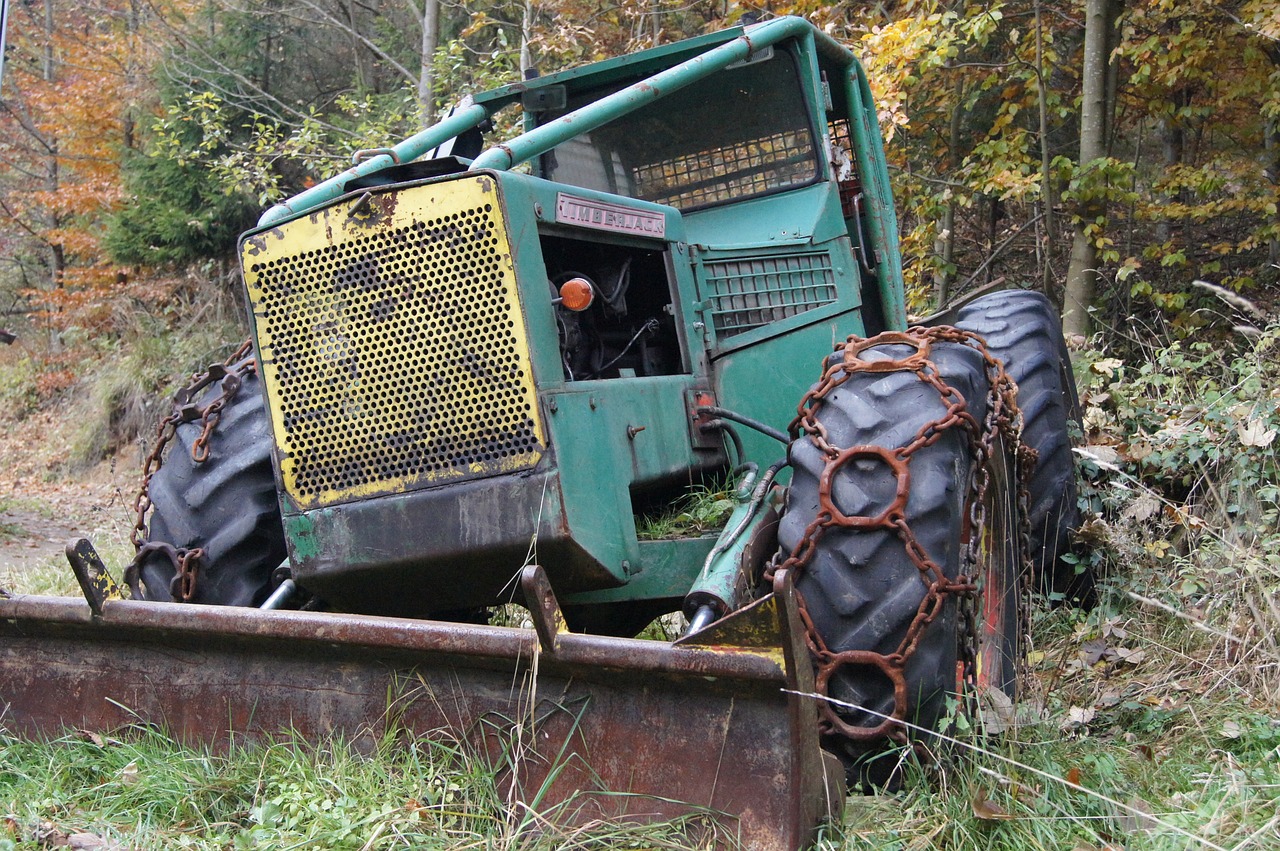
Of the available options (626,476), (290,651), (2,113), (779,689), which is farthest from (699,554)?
(2,113)

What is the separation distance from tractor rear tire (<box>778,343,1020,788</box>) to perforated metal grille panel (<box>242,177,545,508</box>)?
77 centimetres

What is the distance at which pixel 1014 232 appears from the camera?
32.7 ft

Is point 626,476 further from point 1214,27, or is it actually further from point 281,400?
point 1214,27

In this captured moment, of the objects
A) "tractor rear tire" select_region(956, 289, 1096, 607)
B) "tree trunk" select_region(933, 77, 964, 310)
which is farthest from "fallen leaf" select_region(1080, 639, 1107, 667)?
"tree trunk" select_region(933, 77, 964, 310)

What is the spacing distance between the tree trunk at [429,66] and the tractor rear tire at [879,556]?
8.73 metres

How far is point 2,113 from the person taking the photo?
68.2 ft

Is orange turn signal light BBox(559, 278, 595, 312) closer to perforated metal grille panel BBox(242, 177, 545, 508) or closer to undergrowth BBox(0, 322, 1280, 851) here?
perforated metal grille panel BBox(242, 177, 545, 508)

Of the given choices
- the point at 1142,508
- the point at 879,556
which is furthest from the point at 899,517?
the point at 1142,508

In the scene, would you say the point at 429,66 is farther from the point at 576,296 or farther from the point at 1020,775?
the point at 1020,775

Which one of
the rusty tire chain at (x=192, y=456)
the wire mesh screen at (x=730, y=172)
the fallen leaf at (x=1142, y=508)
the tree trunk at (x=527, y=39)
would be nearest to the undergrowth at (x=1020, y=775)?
the fallen leaf at (x=1142, y=508)

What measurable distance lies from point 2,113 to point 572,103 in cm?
1966

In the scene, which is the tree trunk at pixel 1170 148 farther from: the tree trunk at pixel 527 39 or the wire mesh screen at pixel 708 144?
the wire mesh screen at pixel 708 144

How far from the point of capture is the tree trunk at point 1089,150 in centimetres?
865

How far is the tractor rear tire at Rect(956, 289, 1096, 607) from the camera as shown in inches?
184
